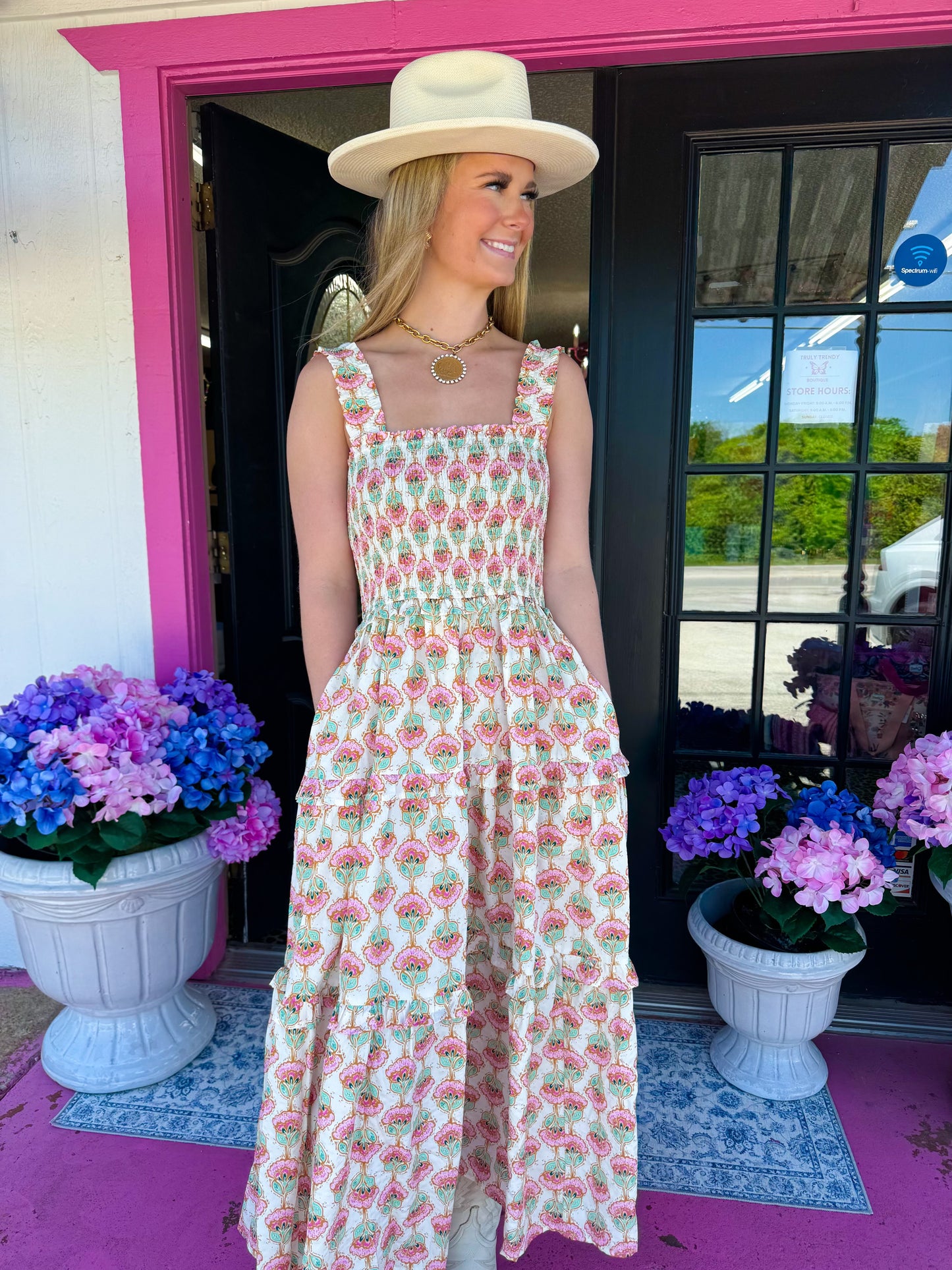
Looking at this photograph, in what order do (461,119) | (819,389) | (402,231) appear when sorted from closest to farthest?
(461,119)
(402,231)
(819,389)

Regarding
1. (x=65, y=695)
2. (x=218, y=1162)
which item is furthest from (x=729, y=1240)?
(x=65, y=695)

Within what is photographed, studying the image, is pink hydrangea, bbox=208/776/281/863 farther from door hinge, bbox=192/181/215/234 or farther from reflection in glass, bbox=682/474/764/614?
door hinge, bbox=192/181/215/234

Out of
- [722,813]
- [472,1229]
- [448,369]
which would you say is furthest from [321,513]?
[472,1229]

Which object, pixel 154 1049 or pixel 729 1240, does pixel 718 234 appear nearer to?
pixel 729 1240

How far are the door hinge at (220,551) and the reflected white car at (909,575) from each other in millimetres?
1827

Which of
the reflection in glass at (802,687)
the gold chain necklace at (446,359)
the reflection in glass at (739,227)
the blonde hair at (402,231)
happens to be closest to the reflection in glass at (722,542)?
the reflection in glass at (802,687)

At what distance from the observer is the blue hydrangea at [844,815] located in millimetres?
2076

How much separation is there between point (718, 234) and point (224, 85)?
1.36m

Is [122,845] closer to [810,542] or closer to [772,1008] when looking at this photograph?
[772,1008]

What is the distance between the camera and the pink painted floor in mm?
1681

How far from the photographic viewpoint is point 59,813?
1.91m

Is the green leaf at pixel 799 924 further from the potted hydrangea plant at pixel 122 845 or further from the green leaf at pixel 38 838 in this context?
the green leaf at pixel 38 838

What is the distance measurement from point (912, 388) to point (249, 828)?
2073 millimetres

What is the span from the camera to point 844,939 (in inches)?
80.5
